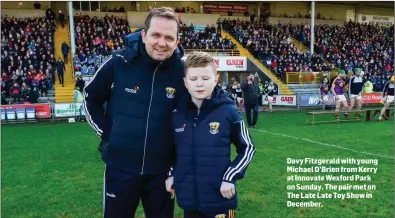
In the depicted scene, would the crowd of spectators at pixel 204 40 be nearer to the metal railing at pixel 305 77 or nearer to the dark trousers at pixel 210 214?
the metal railing at pixel 305 77

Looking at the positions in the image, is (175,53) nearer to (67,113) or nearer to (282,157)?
(282,157)

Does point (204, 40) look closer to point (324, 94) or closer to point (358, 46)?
point (324, 94)

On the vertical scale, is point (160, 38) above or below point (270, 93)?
above

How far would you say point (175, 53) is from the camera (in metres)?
2.88

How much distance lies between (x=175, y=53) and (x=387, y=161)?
6.27 metres

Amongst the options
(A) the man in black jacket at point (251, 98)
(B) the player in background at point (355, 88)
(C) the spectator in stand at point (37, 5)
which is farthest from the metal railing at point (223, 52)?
(C) the spectator in stand at point (37, 5)

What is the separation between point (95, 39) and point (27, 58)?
483cm

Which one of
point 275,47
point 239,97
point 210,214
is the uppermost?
point 275,47

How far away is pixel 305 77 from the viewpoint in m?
24.3

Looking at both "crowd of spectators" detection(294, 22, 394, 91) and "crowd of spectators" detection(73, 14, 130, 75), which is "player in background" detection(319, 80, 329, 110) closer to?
"crowd of spectators" detection(294, 22, 394, 91)

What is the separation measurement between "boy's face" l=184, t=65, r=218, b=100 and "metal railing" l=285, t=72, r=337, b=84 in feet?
74.5

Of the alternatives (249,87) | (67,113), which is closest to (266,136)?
(249,87)

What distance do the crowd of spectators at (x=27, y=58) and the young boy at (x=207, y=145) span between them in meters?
17.9

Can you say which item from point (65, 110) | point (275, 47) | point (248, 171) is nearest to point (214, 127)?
point (248, 171)
